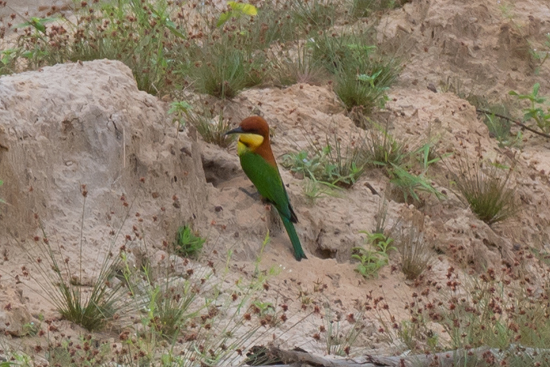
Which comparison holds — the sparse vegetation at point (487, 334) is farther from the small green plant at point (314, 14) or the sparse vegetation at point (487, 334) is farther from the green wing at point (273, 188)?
the small green plant at point (314, 14)

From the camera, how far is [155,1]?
24.9 feet

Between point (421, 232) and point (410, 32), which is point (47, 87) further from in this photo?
point (410, 32)

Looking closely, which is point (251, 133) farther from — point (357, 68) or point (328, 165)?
point (357, 68)

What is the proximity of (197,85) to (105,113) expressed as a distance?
141cm

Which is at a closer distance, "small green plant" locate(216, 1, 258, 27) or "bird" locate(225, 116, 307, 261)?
"bird" locate(225, 116, 307, 261)

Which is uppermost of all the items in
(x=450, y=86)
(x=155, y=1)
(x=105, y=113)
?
(x=105, y=113)

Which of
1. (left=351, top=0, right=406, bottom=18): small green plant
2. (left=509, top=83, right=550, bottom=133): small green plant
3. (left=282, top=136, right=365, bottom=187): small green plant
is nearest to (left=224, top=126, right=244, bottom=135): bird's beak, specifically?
(left=282, top=136, right=365, bottom=187): small green plant

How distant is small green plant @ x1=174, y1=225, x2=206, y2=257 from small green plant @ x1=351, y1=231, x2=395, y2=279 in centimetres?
94

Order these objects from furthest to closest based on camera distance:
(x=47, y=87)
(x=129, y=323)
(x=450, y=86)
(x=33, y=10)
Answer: (x=33, y=10) → (x=450, y=86) → (x=47, y=87) → (x=129, y=323)

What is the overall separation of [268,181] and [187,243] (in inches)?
25.5

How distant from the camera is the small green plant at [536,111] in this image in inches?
278

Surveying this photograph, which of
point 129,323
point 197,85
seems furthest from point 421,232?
point 129,323

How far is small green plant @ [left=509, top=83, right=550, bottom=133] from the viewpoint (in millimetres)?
7066

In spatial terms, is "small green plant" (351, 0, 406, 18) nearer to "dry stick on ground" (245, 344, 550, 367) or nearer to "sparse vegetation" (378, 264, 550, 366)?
"sparse vegetation" (378, 264, 550, 366)
